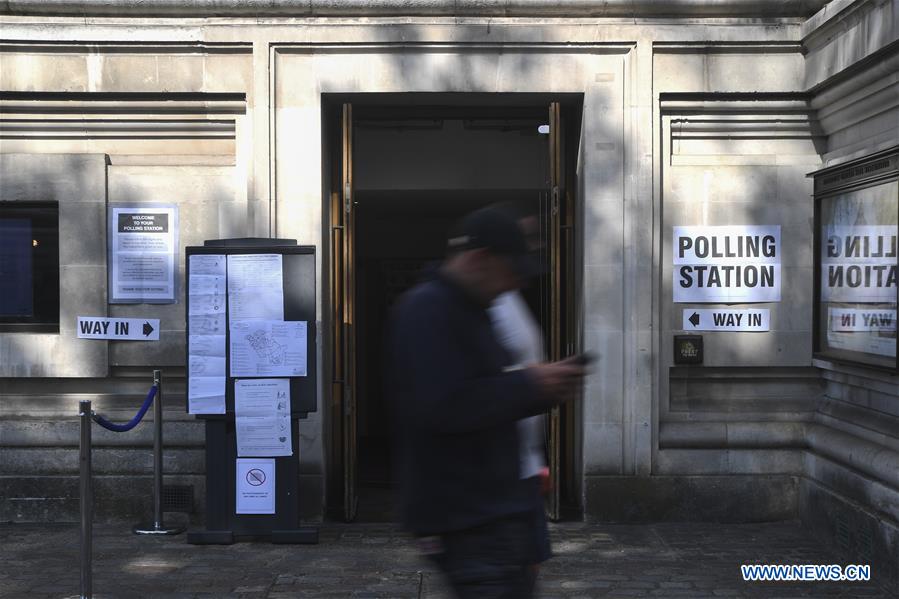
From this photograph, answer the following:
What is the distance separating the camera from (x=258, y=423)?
677 cm

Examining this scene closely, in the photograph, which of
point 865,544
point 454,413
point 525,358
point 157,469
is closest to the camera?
point 454,413

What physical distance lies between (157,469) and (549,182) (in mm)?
3871

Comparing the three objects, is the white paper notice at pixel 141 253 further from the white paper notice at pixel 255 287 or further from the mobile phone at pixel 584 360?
the mobile phone at pixel 584 360

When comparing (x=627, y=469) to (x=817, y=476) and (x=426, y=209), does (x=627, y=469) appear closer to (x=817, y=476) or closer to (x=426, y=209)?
(x=817, y=476)

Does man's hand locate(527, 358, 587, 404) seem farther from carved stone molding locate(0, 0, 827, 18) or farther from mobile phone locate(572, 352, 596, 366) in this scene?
carved stone molding locate(0, 0, 827, 18)

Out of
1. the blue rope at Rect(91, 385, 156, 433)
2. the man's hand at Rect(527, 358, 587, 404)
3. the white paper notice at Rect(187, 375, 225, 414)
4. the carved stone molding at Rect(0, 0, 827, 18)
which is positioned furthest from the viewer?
the carved stone molding at Rect(0, 0, 827, 18)

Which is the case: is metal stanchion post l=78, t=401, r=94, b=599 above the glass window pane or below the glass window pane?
below

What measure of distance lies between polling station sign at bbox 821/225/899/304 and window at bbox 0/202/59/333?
245 inches

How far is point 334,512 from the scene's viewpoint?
783 cm

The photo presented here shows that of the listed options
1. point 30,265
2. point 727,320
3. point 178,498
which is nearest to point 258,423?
point 178,498

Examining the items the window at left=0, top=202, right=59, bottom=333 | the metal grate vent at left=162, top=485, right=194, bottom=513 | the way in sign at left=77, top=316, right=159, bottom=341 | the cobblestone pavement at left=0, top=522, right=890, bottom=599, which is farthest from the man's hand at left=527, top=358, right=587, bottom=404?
the window at left=0, top=202, right=59, bottom=333

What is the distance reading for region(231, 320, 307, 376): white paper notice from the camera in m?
6.77

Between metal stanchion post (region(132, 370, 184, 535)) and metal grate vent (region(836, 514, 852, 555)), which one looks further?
metal stanchion post (region(132, 370, 184, 535))

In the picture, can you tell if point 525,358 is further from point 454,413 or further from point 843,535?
point 843,535
